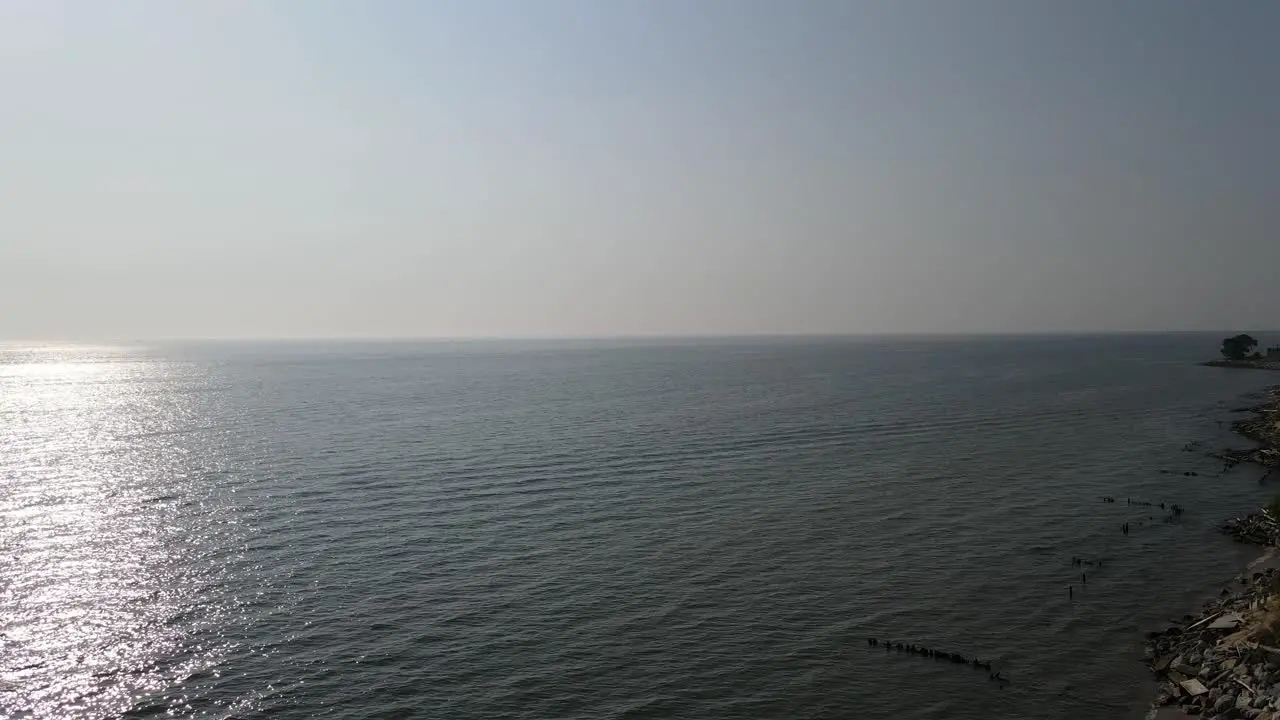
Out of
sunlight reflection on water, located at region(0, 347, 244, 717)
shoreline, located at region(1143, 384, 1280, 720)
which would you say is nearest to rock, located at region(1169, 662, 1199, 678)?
shoreline, located at region(1143, 384, 1280, 720)

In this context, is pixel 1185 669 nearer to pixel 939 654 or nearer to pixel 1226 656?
Result: pixel 1226 656

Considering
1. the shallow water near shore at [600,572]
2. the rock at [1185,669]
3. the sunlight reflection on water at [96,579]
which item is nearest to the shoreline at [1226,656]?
the rock at [1185,669]

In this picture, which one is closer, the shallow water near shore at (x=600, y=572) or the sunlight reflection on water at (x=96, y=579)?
the shallow water near shore at (x=600, y=572)

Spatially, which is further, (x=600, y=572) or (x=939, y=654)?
(x=600, y=572)

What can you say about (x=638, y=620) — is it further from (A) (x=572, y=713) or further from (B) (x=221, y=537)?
(B) (x=221, y=537)

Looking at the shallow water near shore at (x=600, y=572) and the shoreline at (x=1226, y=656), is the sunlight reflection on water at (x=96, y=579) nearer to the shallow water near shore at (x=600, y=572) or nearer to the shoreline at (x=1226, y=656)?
the shallow water near shore at (x=600, y=572)

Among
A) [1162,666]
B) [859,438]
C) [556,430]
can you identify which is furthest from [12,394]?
[1162,666]

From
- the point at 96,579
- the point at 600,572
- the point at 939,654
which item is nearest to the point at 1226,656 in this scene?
the point at 939,654
